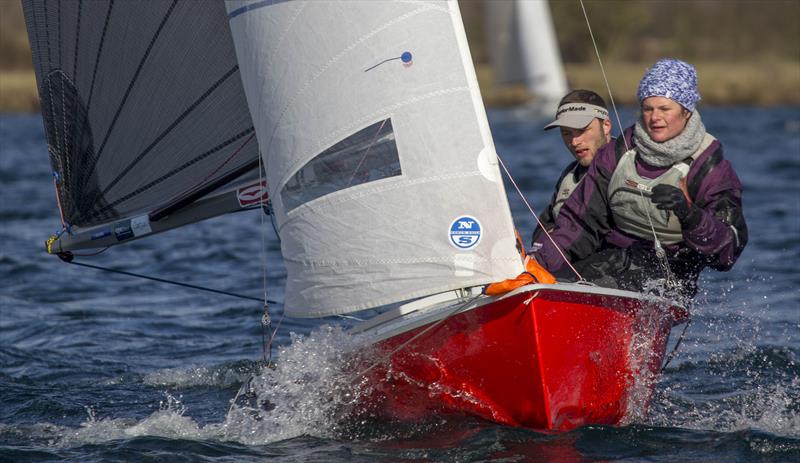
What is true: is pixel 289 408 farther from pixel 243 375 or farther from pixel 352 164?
pixel 243 375

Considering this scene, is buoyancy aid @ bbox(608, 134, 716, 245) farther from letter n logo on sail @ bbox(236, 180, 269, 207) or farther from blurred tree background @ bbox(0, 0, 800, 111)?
blurred tree background @ bbox(0, 0, 800, 111)

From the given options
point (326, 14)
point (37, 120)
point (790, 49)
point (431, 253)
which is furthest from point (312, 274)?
point (790, 49)

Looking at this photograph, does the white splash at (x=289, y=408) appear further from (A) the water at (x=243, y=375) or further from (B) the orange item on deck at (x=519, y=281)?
(B) the orange item on deck at (x=519, y=281)

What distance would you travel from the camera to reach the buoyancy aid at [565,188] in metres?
5.01

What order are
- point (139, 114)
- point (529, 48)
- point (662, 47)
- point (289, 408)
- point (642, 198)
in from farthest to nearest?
point (662, 47)
point (529, 48)
point (139, 114)
point (289, 408)
point (642, 198)

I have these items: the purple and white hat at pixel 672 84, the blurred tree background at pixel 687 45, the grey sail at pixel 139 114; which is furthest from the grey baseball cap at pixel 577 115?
the blurred tree background at pixel 687 45

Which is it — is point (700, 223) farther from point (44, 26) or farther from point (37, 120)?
point (37, 120)

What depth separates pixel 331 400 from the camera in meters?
Result: 4.57

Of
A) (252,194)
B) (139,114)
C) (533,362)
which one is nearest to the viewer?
(533,362)

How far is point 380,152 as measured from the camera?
→ 4.16 meters

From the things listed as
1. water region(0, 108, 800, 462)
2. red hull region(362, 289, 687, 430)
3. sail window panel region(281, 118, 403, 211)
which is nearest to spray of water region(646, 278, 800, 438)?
water region(0, 108, 800, 462)

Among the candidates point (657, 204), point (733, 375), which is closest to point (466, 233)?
point (657, 204)

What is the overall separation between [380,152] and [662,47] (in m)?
40.2

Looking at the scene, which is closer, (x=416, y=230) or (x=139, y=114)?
(x=416, y=230)
